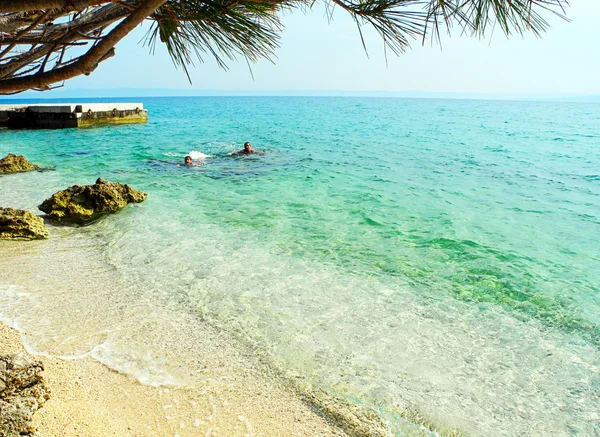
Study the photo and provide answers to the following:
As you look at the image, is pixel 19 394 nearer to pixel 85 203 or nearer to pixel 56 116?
pixel 85 203

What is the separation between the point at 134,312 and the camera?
4.48 m

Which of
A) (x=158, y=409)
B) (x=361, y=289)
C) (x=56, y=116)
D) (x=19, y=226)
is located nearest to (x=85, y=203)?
(x=19, y=226)

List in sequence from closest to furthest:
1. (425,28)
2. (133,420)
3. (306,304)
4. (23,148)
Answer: (425,28) → (133,420) → (306,304) → (23,148)

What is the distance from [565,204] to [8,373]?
11.1 meters

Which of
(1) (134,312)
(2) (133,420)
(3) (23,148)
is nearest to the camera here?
(2) (133,420)

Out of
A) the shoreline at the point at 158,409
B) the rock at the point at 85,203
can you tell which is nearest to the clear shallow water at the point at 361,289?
the shoreline at the point at 158,409

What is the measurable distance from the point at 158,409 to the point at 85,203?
5.98m

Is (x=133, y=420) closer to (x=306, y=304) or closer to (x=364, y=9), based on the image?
(x=306, y=304)

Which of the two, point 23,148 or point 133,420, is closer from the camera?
point 133,420

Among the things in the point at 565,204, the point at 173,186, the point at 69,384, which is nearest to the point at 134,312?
the point at 69,384

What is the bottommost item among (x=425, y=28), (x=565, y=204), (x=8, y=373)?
(x=565, y=204)

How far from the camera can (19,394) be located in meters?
2.57

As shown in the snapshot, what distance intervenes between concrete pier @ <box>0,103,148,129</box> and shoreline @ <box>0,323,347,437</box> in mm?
25602

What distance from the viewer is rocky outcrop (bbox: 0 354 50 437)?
2.38 m
